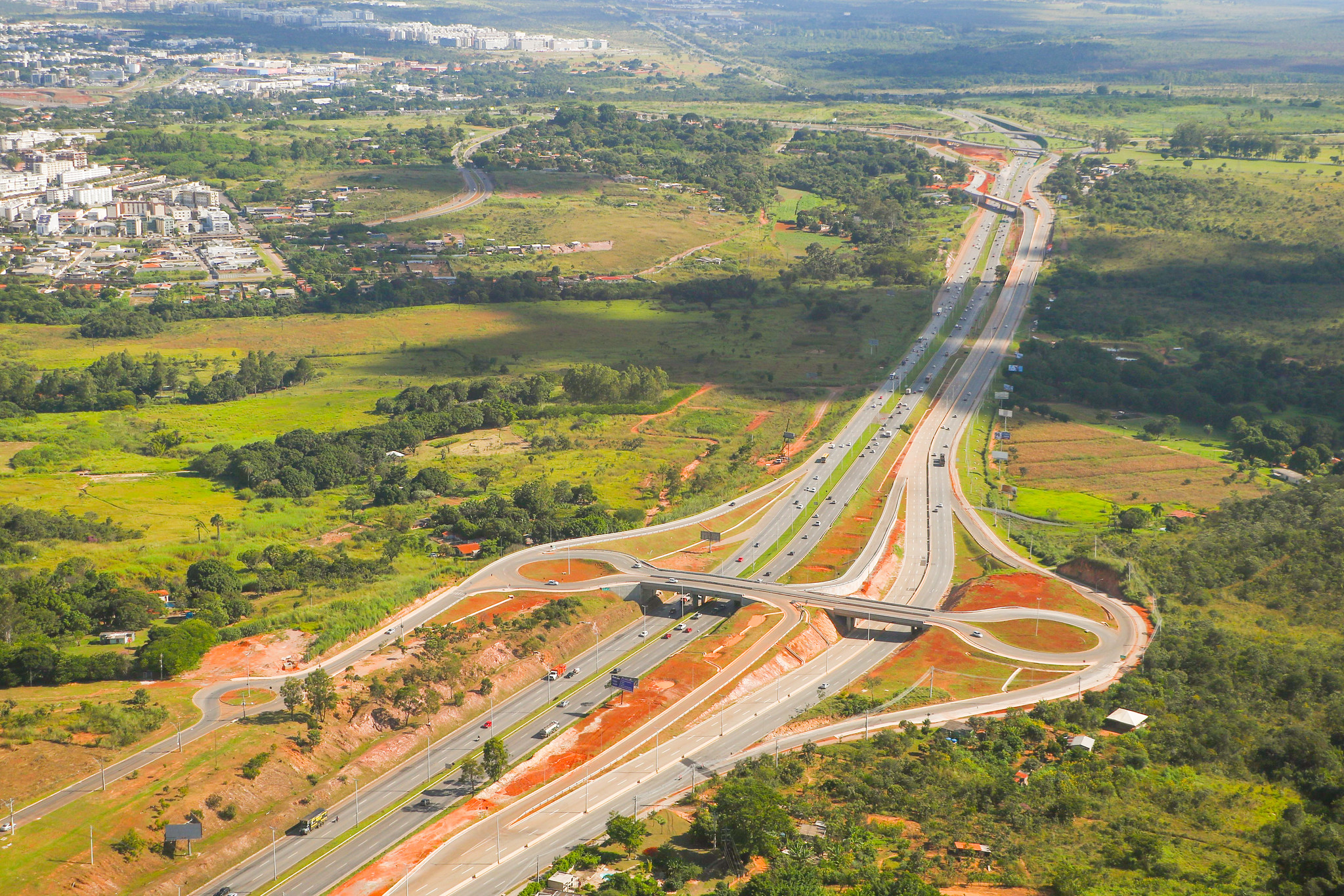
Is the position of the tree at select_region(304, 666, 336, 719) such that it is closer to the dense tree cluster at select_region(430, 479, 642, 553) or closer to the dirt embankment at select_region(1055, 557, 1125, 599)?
the dense tree cluster at select_region(430, 479, 642, 553)

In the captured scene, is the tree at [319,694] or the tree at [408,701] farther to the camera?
the tree at [408,701]

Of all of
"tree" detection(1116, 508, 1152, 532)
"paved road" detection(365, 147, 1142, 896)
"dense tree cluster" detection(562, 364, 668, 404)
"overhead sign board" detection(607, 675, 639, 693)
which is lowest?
"paved road" detection(365, 147, 1142, 896)

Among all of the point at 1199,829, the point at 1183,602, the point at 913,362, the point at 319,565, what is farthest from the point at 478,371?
the point at 1199,829

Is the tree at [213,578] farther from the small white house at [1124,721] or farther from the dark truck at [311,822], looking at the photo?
the small white house at [1124,721]

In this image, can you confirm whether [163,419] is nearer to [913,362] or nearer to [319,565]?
[319,565]

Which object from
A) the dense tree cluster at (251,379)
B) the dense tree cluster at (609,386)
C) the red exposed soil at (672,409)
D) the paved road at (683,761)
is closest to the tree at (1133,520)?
the paved road at (683,761)

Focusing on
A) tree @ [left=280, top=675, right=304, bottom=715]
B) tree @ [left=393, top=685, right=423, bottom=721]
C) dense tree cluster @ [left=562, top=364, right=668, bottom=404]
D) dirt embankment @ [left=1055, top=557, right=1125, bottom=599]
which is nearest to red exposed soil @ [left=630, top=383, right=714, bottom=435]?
dense tree cluster @ [left=562, top=364, right=668, bottom=404]

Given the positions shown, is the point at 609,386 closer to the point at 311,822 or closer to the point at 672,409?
the point at 672,409
